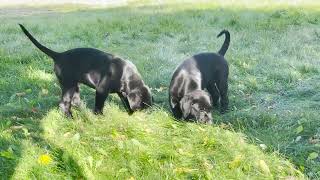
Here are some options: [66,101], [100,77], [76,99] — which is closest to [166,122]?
[100,77]

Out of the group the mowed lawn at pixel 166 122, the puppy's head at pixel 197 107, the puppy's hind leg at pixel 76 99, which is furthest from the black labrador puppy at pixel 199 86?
the puppy's hind leg at pixel 76 99

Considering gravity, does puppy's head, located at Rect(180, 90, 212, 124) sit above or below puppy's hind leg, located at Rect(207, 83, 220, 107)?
above

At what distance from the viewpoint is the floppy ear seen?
595cm

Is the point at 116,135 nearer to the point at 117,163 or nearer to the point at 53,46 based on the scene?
the point at 117,163

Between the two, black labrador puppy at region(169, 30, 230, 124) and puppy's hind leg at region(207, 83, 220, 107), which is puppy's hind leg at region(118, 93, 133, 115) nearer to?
black labrador puppy at region(169, 30, 230, 124)

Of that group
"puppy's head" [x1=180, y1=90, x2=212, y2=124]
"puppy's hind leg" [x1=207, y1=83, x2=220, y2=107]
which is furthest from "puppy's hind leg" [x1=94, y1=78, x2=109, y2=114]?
"puppy's hind leg" [x1=207, y1=83, x2=220, y2=107]

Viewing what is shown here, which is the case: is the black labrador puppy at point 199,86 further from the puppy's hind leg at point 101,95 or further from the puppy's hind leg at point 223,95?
the puppy's hind leg at point 101,95

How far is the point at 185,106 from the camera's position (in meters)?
5.97

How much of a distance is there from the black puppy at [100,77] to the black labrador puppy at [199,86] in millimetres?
399

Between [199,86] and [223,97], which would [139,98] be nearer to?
[199,86]

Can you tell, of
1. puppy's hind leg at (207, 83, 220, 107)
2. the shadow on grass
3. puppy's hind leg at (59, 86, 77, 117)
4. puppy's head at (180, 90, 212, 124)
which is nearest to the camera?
the shadow on grass

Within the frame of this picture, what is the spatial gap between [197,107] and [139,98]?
0.84 m

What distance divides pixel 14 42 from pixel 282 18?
290 inches

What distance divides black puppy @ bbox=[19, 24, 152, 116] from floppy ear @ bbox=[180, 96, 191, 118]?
55 centimetres
